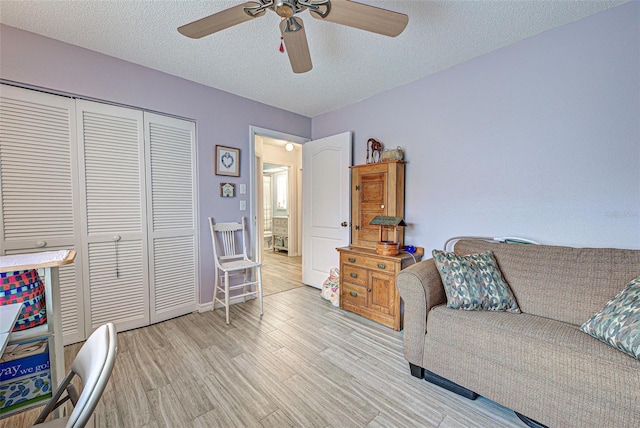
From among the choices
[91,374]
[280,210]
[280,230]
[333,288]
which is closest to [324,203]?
[333,288]

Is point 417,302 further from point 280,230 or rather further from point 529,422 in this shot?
point 280,230

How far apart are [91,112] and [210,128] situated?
3.32 ft

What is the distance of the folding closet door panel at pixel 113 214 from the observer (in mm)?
2270

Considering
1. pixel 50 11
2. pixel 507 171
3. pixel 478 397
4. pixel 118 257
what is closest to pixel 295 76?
pixel 50 11

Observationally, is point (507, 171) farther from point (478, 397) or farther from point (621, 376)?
point (478, 397)

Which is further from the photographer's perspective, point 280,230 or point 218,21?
point 280,230

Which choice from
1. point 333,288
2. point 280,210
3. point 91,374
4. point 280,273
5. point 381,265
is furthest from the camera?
point 280,210

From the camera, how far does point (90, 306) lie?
2.29 metres

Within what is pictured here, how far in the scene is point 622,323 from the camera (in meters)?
1.25

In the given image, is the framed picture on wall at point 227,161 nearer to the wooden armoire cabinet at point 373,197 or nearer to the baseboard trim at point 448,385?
the wooden armoire cabinet at point 373,197

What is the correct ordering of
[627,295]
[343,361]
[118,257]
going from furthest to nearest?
1. [118,257]
2. [343,361]
3. [627,295]

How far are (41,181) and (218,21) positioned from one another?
76.5 inches

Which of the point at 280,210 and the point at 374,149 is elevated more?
the point at 374,149

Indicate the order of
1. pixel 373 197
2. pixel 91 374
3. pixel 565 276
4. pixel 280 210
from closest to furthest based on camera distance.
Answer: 1. pixel 91 374
2. pixel 565 276
3. pixel 373 197
4. pixel 280 210
